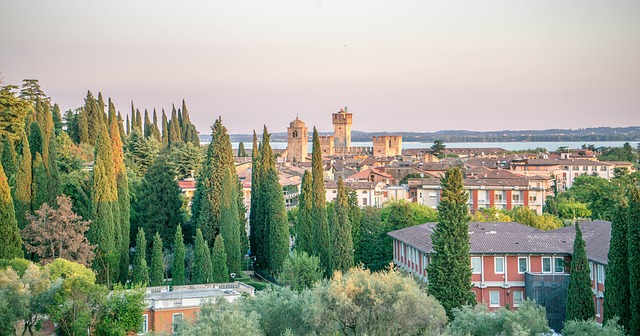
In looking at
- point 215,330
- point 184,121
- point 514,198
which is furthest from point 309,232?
point 184,121

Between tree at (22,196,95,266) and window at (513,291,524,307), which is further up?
tree at (22,196,95,266)

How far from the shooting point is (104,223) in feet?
121

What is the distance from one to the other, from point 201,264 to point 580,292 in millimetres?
16913

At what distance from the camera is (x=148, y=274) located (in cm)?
3656

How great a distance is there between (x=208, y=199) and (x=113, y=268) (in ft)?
26.6

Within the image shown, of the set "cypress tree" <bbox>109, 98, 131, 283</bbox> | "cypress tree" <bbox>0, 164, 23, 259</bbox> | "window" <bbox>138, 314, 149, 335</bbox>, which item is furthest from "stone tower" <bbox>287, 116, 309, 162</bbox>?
"window" <bbox>138, 314, 149, 335</bbox>

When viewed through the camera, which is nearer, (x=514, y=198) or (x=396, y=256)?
(x=396, y=256)

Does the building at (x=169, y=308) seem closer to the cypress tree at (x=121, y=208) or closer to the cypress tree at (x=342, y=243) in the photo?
the cypress tree at (x=121, y=208)

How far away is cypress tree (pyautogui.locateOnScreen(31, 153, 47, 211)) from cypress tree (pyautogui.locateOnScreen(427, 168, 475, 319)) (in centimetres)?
1748

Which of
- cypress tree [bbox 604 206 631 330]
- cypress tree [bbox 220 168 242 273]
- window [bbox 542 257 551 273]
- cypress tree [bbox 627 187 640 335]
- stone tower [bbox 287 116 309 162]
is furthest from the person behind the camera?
stone tower [bbox 287 116 309 162]

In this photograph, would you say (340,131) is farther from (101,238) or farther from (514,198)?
(101,238)

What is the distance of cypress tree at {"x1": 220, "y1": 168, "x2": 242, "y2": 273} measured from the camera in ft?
135

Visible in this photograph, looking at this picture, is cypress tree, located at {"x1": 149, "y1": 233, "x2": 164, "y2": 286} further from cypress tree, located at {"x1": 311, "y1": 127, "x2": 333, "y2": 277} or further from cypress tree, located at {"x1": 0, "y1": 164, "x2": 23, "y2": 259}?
cypress tree, located at {"x1": 311, "y1": 127, "x2": 333, "y2": 277}

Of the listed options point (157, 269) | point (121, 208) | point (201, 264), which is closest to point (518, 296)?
point (201, 264)
